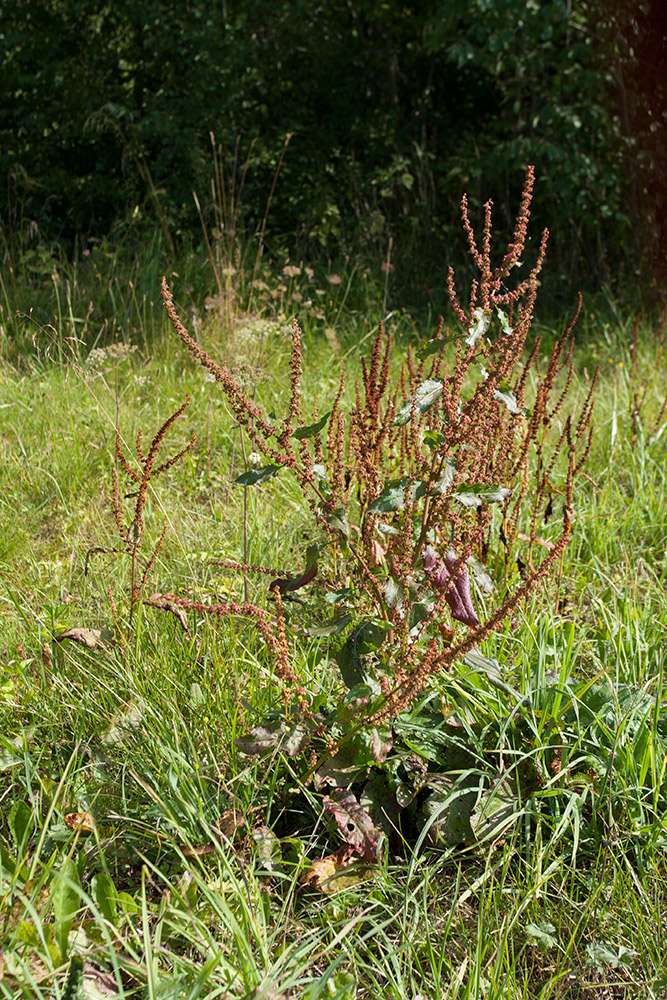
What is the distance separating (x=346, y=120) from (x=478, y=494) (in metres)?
6.99

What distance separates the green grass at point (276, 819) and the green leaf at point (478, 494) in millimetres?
419

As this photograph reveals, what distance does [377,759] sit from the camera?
149 centimetres

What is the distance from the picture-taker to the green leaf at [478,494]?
60.4 inches

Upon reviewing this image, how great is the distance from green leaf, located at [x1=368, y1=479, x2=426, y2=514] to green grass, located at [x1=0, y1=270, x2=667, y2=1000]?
1.43ft

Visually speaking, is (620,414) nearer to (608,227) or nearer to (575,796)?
(575,796)

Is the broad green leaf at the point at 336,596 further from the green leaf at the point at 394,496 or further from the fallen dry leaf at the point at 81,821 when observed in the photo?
the fallen dry leaf at the point at 81,821

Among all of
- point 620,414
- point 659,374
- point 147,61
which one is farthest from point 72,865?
point 147,61

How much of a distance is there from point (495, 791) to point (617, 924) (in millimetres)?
311

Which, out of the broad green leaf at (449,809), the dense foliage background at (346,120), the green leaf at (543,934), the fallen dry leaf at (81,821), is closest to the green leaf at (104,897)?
the fallen dry leaf at (81,821)

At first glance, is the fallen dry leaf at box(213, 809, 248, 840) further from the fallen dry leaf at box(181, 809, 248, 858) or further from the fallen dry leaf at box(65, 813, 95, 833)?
the fallen dry leaf at box(65, 813, 95, 833)

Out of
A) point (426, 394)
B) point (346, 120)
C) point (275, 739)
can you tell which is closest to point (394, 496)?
point (426, 394)

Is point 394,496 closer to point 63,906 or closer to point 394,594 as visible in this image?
point 394,594

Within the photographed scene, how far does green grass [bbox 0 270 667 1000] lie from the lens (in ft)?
4.27

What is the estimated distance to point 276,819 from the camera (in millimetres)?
1543
